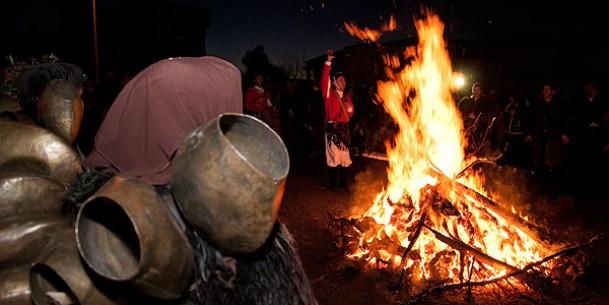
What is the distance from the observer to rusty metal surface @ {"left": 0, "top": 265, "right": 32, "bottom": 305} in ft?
5.93

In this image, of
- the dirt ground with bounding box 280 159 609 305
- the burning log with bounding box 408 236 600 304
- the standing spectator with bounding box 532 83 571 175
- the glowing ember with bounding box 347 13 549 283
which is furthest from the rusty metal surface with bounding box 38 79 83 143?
the standing spectator with bounding box 532 83 571 175

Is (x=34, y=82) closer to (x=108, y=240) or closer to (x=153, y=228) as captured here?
(x=108, y=240)

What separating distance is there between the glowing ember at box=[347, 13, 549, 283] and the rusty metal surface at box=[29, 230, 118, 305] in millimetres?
4288

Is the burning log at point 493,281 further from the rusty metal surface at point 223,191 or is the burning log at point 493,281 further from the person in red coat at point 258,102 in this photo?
the person in red coat at point 258,102

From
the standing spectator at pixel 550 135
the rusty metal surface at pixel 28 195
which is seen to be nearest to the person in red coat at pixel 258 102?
the standing spectator at pixel 550 135

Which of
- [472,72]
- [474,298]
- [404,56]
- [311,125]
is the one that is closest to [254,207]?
[474,298]

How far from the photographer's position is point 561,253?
16.6 ft

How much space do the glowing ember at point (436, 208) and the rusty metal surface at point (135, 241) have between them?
4.23m

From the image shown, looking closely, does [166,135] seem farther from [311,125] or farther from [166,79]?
[311,125]

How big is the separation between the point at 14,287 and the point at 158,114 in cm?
98

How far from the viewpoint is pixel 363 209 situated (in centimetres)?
742

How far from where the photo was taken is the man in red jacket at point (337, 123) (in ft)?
31.0

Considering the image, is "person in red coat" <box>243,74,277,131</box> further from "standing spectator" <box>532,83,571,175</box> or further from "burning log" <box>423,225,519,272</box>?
"burning log" <box>423,225,519,272</box>

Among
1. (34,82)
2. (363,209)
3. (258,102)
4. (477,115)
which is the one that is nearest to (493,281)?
(363,209)
